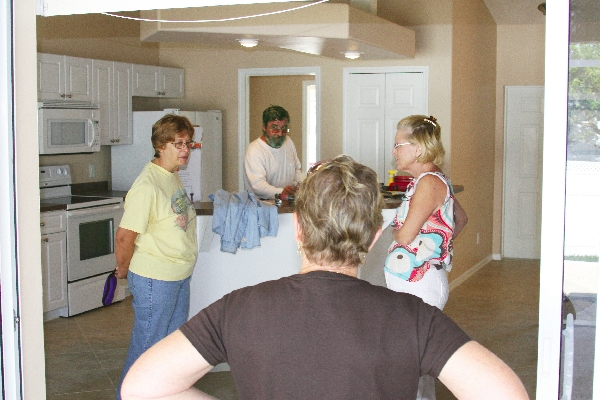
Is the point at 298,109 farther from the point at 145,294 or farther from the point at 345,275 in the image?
the point at 345,275

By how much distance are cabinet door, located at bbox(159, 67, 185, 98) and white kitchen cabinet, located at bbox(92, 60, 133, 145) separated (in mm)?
614

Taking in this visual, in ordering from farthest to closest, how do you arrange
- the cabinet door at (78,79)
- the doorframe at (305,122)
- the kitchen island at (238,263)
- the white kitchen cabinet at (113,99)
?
the doorframe at (305,122), the white kitchen cabinet at (113,99), the cabinet door at (78,79), the kitchen island at (238,263)

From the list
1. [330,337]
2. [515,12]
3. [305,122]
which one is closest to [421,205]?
[330,337]

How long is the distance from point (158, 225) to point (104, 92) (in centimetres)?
342

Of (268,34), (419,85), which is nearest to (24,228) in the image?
(268,34)

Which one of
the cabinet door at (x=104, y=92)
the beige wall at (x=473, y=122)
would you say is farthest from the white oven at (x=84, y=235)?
the beige wall at (x=473, y=122)

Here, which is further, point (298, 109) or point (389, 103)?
point (298, 109)

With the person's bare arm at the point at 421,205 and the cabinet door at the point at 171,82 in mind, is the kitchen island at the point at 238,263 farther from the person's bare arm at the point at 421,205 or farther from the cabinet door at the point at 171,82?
the cabinet door at the point at 171,82

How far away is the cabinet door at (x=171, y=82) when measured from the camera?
7246 millimetres

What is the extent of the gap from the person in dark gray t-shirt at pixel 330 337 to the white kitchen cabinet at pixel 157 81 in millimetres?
5593

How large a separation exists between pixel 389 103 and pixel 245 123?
1.49 metres

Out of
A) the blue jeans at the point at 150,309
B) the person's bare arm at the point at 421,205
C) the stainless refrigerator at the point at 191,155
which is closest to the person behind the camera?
the person's bare arm at the point at 421,205

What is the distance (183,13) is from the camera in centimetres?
499

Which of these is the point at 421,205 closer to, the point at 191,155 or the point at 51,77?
the point at 51,77
